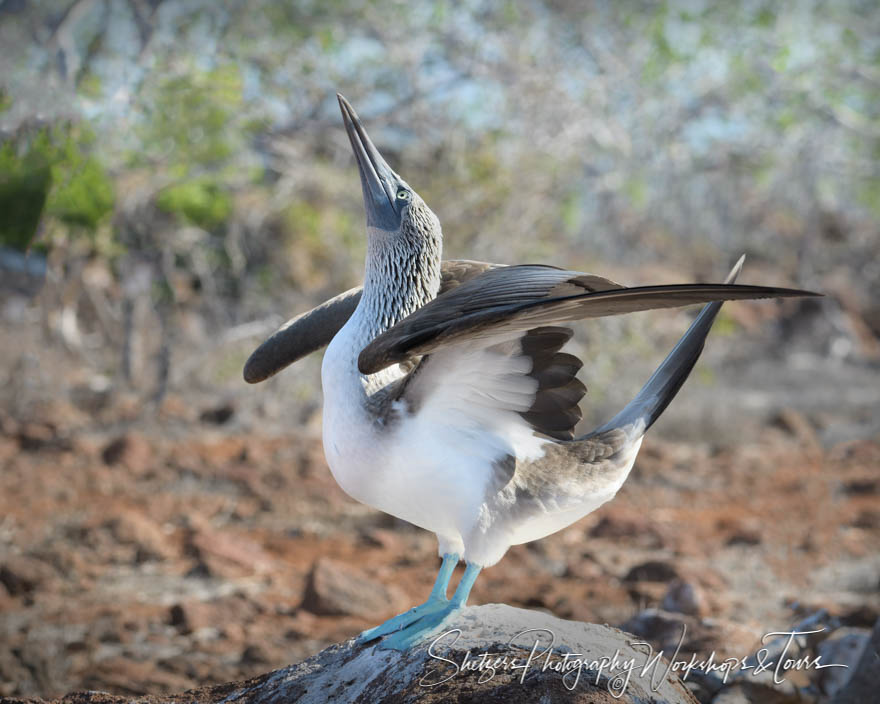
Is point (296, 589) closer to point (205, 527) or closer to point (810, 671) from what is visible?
point (205, 527)

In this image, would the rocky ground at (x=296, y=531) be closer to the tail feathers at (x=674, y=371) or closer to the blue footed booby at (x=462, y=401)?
the tail feathers at (x=674, y=371)

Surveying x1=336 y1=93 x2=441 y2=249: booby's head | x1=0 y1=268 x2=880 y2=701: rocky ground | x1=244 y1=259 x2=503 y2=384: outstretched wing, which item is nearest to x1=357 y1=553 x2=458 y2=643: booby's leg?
x1=244 y1=259 x2=503 y2=384: outstretched wing

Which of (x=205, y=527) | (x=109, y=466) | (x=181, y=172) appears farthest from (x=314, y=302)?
(x=205, y=527)

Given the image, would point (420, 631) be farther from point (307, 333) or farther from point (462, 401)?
point (307, 333)

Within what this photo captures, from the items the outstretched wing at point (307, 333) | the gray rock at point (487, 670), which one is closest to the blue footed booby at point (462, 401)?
the gray rock at point (487, 670)

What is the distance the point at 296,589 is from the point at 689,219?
48.9 ft

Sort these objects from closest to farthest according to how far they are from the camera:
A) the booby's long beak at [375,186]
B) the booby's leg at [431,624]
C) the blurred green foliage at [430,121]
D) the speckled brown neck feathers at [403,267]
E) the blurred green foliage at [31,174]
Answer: the booby's leg at [431,624]
the speckled brown neck feathers at [403,267]
the booby's long beak at [375,186]
the blurred green foliage at [31,174]
the blurred green foliage at [430,121]

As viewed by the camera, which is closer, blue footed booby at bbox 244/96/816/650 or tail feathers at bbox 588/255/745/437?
blue footed booby at bbox 244/96/816/650

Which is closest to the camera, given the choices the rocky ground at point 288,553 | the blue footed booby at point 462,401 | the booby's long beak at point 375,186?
the blue footed booby at point 462,401

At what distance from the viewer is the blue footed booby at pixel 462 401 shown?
98.2 inches

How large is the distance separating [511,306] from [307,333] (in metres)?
1.28

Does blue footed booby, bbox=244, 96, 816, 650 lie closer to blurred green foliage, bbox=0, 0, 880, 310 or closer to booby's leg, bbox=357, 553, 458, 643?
booby's leg, bbox=357, 553, 458, 643

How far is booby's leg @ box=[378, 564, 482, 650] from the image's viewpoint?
9.68 ft

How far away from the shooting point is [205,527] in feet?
23.1
